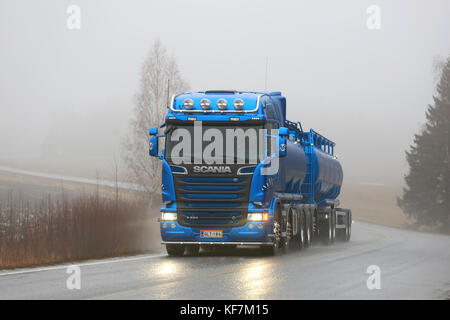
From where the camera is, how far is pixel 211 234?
18.0 m

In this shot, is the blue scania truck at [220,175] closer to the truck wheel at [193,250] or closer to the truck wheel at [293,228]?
the truck wheel at [193,250]

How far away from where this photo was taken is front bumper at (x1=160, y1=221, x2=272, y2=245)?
17922 millimetres

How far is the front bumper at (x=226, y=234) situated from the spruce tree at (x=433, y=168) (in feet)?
143

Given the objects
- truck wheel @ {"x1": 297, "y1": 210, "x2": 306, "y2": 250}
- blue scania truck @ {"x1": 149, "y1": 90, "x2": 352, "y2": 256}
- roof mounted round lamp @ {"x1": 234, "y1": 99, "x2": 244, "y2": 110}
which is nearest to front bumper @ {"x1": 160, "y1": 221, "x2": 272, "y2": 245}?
blue scania truck @ {"x1": 149, "y1": 90, "x2": 352, "y2": 256}

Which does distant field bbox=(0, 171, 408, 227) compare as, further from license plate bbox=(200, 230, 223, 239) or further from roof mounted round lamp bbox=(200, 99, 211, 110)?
license plate bbox=(200, 230, 223, 239)

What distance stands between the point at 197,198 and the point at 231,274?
4267mm

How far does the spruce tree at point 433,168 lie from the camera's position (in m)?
59.5

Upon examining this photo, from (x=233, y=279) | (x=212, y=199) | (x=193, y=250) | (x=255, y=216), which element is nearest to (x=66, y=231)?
(x=193, y=250)

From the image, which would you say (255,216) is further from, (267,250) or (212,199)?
(267,250)

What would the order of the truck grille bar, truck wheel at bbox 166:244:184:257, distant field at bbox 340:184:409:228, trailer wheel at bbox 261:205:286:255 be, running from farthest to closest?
distant field at bbox 340:184:409:228
trailer wheel at bbox 261:205:286:255
truck wheel at bbox 166:244:184:257
the truck grille bar

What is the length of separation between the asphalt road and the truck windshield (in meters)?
2.29

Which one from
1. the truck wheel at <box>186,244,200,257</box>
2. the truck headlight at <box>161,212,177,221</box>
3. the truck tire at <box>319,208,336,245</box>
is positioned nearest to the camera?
the truck headlight at <box>161,212,177,221</box>

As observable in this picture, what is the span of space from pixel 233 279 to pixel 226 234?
5047mm

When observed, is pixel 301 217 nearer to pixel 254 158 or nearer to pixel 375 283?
pixel 254 158
